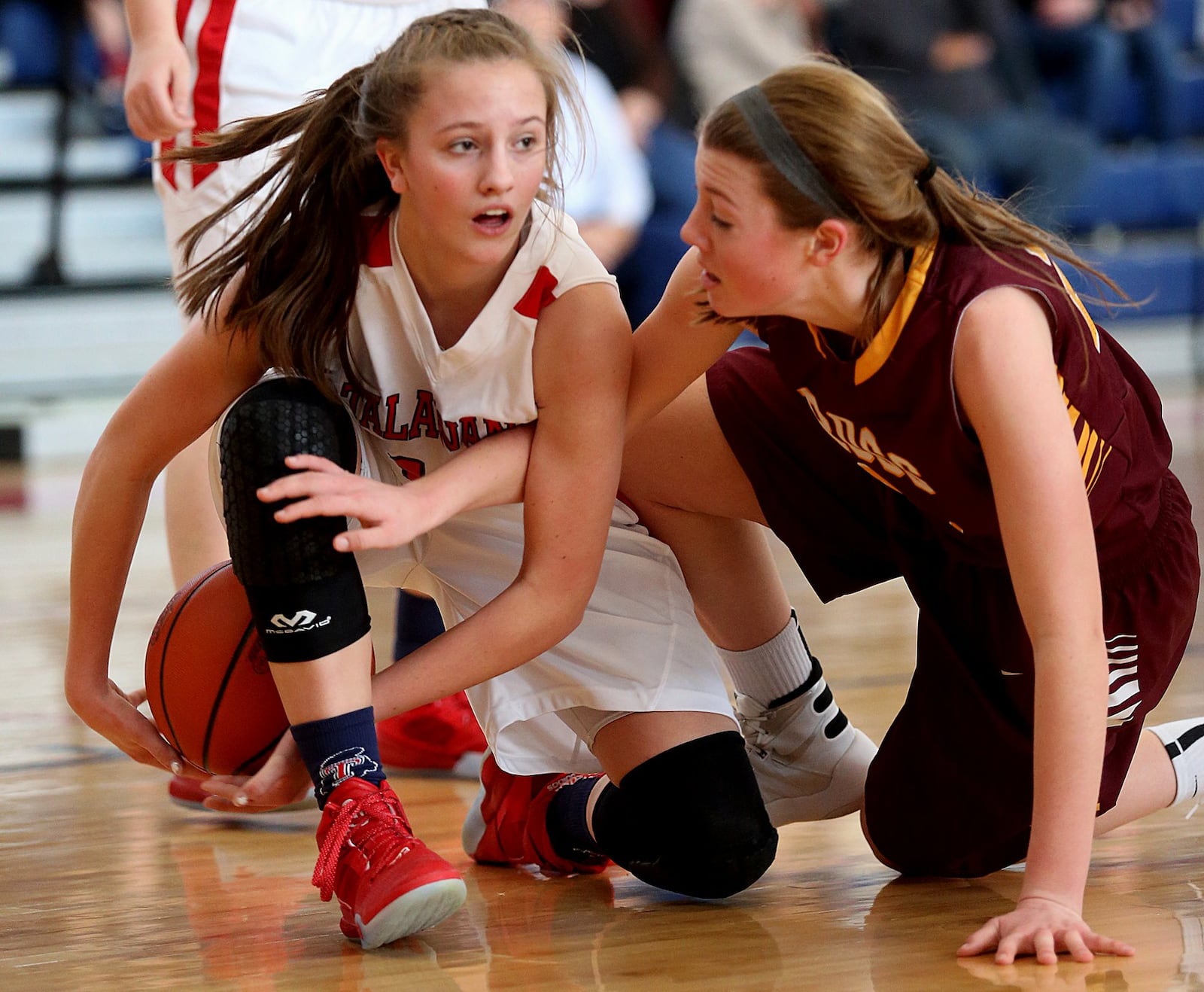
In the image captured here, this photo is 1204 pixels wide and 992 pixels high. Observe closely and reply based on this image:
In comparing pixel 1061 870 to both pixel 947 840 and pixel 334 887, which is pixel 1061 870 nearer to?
pixel 947 840

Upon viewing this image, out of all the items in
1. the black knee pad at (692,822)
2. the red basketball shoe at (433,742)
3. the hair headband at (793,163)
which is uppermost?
the hair headband at (793,163)

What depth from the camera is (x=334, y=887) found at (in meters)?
1.37

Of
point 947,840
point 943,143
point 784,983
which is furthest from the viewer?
point 943,143

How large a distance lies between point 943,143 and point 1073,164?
0.65m

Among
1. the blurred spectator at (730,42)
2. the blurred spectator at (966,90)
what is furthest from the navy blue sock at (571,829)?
the blurred spectator at (730,42)

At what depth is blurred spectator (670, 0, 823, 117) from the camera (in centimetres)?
575

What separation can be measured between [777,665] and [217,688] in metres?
0.58

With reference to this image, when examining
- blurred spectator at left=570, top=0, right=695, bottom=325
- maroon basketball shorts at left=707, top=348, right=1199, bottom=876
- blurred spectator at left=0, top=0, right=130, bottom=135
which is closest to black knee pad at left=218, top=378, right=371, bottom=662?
maroon basketball shorts at left=707, top=348, right=1199, bottom=876

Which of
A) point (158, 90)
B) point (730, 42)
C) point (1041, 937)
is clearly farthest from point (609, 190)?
point (1041, 937)

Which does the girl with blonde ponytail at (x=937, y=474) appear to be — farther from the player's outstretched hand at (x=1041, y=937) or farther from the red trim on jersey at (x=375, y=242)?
the red trim on jersey at (x=375, y=242)

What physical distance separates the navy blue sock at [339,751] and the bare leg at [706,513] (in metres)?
0.45

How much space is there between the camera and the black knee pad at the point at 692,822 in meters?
1.46

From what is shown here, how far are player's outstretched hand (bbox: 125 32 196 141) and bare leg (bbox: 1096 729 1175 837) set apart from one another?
1274mm

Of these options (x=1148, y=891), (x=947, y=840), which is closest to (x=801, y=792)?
(x=947, y=840)
